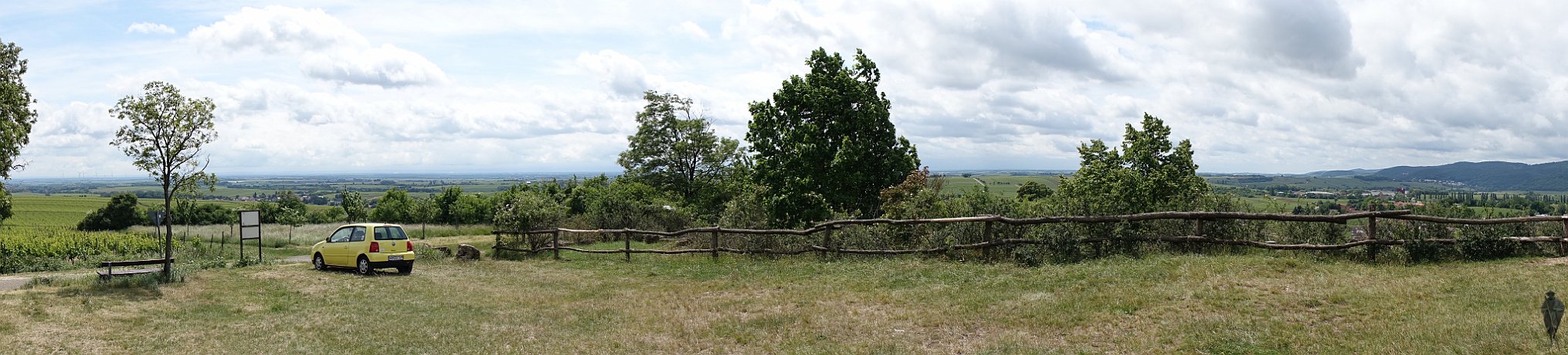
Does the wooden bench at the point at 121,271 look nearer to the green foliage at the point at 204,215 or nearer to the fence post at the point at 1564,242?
the fence post at the point at 1564,242

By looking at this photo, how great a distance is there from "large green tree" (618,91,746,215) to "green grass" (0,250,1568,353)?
32484mm

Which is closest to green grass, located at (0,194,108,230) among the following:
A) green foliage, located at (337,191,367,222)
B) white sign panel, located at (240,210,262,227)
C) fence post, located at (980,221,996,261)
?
green foliage, located at (337,191,367,222)

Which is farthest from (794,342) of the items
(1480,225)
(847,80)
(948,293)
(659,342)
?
(847,80)

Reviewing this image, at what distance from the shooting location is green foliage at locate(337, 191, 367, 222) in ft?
207

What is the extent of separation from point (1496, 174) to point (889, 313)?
167 m

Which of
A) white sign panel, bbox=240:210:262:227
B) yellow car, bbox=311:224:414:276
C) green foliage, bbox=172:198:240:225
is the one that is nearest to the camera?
yellow car, bbox=311:224:414:276

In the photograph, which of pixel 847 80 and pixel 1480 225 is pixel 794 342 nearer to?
pixel 1480 225

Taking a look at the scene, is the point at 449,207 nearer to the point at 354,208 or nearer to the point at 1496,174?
the point at 354,208

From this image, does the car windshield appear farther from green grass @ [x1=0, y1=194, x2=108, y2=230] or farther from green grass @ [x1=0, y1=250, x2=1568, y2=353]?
green grass @ [x1=0, y1=194, x2=108, y2=230]

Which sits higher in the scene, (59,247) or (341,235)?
(341,235)

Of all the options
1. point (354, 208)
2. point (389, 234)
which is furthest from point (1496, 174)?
point (389, 234)

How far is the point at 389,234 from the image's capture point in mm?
18922

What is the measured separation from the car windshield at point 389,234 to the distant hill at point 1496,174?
5166 inches

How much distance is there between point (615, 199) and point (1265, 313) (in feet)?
107
